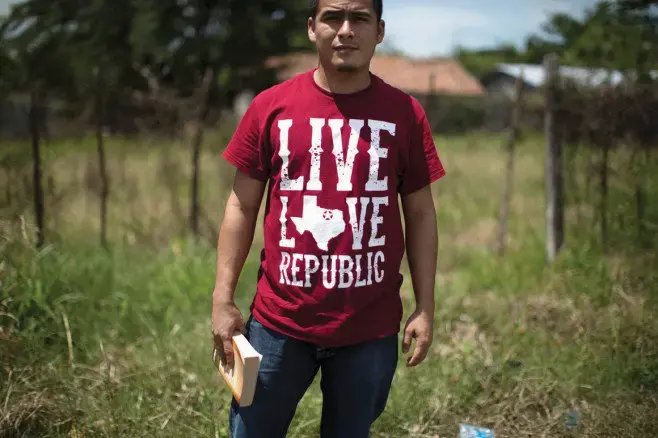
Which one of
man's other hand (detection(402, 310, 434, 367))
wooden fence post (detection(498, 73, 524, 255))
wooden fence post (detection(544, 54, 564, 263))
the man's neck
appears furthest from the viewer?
wooden fence post (detection(498, 73, 524, 255))

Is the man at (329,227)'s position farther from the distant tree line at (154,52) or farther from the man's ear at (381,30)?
the distant tree line at (154,52)

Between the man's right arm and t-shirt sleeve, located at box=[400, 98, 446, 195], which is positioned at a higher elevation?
t-shirt sleeve, located at box=[400, 98, 446, 195]

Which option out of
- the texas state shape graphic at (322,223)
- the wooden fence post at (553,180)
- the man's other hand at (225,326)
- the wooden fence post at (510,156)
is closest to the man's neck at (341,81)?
the texas state shape graphic at (322,223)

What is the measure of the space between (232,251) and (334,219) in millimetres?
Result: 314

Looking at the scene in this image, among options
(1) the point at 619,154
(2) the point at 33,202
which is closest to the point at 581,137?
(1) the point at 619,154

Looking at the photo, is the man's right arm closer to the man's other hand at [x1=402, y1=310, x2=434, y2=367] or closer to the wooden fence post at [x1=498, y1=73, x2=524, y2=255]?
the man's other hand at [x1=402, y1=310, x2=434, y2=367]

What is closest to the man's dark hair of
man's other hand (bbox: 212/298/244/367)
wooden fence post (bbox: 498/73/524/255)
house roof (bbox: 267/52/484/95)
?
man's other hand (bbox: 212/298/244/367)

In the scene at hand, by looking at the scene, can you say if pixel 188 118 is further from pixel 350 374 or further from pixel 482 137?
pixel 482 137

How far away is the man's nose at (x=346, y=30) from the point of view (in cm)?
157

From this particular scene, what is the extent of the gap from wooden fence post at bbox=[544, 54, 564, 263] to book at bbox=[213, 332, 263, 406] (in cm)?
369

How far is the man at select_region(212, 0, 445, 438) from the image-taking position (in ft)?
5.23

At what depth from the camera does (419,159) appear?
1713 mm

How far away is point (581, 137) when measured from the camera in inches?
188

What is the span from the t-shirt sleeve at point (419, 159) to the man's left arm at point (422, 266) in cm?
3
